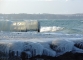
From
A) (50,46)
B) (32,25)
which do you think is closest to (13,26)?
(32,25)

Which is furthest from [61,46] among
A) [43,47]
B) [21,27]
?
[21,27]

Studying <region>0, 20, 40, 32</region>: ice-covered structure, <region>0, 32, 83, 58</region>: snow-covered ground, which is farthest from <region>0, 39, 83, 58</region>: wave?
<region>0, 20, 40, 32</region>: ice-covered structure

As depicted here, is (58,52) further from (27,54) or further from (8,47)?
(8,47)

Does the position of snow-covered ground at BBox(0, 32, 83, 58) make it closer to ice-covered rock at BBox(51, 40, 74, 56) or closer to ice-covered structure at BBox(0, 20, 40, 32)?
ice-covered rock at BBox(51, 40, 74, 56)

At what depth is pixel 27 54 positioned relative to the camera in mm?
7207

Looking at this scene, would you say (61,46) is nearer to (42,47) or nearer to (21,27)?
(42,47)

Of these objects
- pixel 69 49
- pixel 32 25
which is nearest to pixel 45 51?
pixel 69 49

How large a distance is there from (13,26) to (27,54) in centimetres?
745

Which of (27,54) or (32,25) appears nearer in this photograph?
(27,54)

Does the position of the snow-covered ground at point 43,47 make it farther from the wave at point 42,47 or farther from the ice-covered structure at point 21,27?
the ice-covered structure at point 21,27

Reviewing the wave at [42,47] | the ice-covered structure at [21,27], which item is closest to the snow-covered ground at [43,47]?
the wave at [42,47]

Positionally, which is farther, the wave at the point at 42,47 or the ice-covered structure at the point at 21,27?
the ice-covered structure at the point at 21,27

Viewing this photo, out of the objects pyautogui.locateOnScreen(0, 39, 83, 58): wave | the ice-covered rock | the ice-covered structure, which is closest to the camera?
pyautogui.locateOnScreen(0, 39, 83, 58): wave

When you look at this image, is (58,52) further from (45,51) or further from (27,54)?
(27,54)
